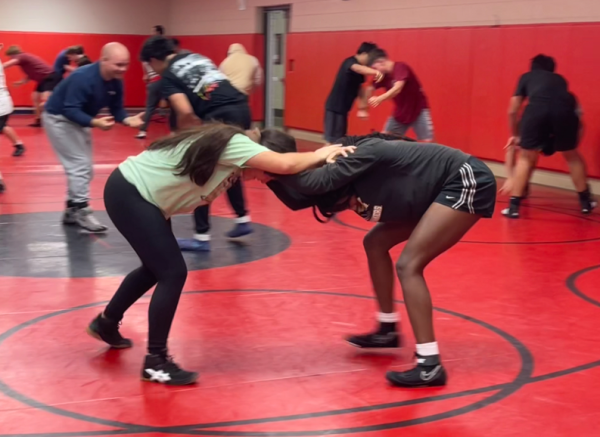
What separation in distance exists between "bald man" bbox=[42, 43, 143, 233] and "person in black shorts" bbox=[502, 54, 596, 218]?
3903 millimetres

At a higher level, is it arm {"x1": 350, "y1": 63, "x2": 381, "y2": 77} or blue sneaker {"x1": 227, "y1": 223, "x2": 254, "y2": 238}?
arm {"x1": 350, "y1": 63, "x2": 381, "y2": 77}

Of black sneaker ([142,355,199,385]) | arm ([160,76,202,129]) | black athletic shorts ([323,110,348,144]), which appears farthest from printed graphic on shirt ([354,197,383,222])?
black athletic shorts ([323,110,348,144])

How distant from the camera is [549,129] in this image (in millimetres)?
8141

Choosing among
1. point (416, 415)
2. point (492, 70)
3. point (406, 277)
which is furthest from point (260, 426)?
point (492, 70)

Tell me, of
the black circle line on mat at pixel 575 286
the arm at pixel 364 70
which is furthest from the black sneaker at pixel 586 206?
the arm at pixel 364 70

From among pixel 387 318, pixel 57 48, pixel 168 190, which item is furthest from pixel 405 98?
pixel 57 48

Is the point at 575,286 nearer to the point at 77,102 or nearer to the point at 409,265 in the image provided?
the point at 409,265

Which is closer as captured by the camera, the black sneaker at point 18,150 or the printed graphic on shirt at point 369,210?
Answer: the printed graphic on shirt at point 369,210

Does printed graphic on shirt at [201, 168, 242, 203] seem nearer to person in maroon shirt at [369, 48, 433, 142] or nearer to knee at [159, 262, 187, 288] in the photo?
knee at [159, 262, 187, 288]

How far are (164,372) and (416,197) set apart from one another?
1.43 m

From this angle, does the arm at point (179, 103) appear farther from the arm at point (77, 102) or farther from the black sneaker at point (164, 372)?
the black sneaker at point (164, 372)

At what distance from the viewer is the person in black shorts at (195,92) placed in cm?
620

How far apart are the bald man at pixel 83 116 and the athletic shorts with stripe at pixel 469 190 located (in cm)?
371

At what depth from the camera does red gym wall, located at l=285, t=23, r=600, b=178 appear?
9.60 meters
